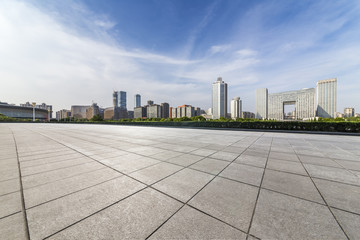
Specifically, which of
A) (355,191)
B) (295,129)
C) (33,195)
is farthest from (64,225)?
(295,129)

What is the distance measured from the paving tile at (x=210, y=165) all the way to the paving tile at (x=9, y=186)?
14.3 ft

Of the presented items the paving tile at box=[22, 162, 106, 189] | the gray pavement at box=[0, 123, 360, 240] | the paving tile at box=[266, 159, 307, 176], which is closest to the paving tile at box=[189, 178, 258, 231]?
the gray pavement at box=[0, 123, 360, 240]

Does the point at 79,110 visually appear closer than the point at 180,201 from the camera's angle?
No

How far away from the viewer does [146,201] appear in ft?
8.55

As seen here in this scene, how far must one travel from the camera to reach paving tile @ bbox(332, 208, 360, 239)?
187 cm

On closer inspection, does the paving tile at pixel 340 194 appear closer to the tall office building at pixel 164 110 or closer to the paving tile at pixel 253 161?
the paving tile at pixel 253 161

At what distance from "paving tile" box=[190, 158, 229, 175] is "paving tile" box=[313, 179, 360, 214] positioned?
2252 millimetres

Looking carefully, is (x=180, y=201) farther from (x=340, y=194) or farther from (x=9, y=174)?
(x=9, y=174)

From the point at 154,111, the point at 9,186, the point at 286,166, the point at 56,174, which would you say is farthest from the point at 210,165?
the point at 154,111

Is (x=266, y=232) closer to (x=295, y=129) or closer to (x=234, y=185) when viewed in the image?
(x=234, y=185)

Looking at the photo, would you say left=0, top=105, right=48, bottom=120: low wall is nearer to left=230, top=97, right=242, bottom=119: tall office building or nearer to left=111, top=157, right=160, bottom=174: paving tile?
left=111, top=157, right=160, bottom=174: paving tile

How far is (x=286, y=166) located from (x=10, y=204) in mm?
6951

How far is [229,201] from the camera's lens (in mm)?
2596

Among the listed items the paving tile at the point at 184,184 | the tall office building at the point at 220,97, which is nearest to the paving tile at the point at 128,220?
the paving tile at the point at 184,184
